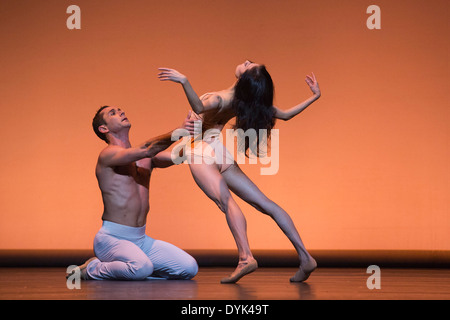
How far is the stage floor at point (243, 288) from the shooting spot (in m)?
2.24

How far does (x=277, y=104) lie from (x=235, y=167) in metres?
2.04

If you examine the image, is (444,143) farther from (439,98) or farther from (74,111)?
(74,111)

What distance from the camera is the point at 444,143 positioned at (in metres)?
4.76

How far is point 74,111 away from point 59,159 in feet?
1.40

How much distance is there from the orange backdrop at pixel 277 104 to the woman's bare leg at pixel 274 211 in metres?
1.98

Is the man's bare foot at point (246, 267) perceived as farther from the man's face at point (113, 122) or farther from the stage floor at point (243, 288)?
the man's face at point (113, 122)

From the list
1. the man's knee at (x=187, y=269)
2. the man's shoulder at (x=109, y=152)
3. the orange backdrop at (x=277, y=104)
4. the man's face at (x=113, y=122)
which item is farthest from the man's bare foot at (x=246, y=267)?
the orange backdrop at (x=277, y=104)

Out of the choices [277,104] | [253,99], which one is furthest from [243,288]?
[277,104]

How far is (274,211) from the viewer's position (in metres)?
2.79

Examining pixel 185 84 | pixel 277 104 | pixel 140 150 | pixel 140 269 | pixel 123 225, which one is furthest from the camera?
pixel 277 104

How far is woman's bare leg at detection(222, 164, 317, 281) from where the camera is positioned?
273 centimetres


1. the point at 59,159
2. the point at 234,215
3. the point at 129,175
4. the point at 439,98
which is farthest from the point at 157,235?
the point at 439,98

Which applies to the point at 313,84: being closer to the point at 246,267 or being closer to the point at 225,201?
the point at 225,201

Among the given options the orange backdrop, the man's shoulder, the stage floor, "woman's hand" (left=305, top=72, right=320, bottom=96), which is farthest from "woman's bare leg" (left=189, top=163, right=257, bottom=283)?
the orange backdrop
